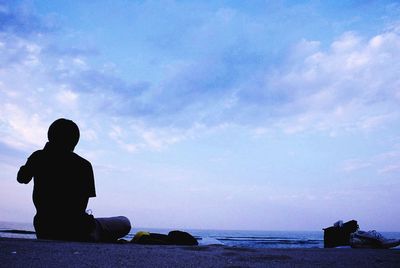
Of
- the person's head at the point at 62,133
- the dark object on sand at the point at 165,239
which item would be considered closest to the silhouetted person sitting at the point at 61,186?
the person's head at the point at 62,133

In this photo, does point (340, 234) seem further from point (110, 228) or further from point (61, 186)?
point (61, 186)

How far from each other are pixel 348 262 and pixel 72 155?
3256mm

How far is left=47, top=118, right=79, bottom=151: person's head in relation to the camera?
381 cm

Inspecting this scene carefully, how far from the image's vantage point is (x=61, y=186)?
3.77 metres

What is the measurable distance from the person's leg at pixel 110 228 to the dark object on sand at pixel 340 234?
166 inches

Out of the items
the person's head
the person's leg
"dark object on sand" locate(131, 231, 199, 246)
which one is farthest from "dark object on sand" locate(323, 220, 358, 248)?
the person's head

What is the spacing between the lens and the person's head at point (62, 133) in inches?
150

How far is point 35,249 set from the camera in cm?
266

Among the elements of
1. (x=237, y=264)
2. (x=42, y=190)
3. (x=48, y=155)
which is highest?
(x=48, y=155)

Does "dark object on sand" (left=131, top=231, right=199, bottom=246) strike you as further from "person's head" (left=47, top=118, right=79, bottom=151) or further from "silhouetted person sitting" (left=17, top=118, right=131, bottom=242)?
"person's head" (left=47, top=118, right=79, bottom=151)

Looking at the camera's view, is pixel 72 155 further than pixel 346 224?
No

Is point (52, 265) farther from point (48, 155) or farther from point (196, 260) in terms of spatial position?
point (48, 155)

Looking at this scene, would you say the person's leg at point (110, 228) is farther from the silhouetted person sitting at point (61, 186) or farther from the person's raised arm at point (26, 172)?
the person's raised arm at point (26, 172)

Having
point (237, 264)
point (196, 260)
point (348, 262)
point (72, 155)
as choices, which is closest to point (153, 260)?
point (196, 260)
